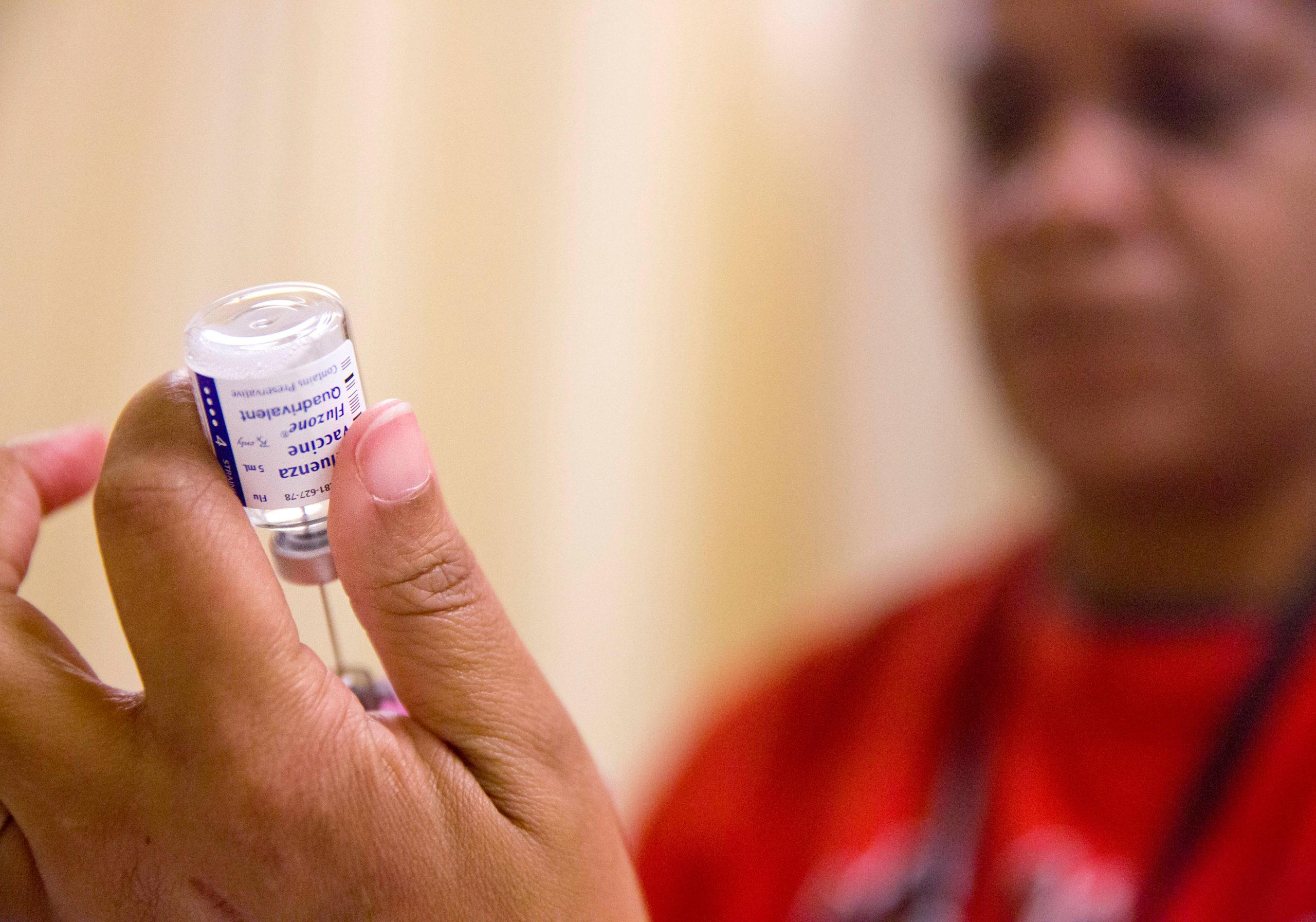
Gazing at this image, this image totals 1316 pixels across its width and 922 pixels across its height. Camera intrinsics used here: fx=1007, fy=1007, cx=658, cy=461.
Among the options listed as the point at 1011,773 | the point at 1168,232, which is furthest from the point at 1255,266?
the point at 1011,773

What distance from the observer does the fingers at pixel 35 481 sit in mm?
406

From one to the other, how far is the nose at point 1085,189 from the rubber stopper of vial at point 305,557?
0.67m

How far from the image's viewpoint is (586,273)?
1342mm

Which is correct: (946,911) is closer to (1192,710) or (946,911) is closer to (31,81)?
(1192,710)

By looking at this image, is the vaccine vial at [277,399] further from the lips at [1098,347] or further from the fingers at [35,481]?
the lips at [1098,347]

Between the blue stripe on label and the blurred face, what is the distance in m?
0.70

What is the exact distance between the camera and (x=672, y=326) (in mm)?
1487

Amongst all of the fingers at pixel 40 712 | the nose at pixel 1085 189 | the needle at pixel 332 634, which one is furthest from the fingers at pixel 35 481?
the nose at pixel 1085 189

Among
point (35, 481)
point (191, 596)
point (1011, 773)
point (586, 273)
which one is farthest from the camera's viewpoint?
point (586, 273)

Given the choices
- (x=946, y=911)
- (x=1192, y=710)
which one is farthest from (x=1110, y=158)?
(x=946, y=911)

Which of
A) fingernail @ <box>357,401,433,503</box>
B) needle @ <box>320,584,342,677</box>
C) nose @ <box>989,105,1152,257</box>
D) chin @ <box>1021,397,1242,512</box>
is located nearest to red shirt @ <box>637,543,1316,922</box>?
chin @ <box>1021,397,1242,512</box>

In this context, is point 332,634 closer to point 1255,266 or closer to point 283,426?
point 283,426

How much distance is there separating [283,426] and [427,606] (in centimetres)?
8

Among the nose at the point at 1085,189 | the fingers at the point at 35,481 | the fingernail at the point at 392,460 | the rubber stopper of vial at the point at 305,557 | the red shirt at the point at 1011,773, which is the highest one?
the nose at the point at 1085,189
